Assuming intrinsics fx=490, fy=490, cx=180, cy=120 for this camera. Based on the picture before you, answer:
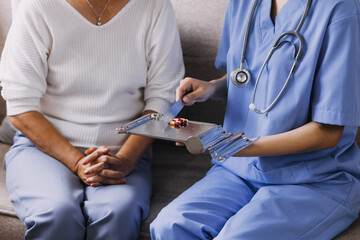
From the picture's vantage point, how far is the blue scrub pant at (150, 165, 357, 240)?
1.15 m

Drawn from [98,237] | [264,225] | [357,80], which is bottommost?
[98,237]

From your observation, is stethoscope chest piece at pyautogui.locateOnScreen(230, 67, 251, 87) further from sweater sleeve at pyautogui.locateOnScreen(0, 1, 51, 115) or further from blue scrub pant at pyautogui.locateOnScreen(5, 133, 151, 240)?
sweater sleeve at pyautogui.locateOnScreen(0, 1, 51, 115)

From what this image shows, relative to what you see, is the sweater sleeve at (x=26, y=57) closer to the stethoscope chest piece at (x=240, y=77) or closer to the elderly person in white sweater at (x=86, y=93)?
the elderly person in white sweater at (x=86, y=93)

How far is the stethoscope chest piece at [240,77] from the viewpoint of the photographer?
133 centimetres

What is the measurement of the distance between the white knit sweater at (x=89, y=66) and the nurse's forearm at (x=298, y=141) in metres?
0.48

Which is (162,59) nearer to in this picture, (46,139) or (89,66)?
(89,66)

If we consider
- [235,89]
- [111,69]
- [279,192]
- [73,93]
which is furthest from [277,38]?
[73,93]

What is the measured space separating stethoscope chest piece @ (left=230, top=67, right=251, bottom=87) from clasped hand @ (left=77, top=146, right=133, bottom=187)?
424mm

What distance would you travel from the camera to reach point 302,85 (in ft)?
3.99

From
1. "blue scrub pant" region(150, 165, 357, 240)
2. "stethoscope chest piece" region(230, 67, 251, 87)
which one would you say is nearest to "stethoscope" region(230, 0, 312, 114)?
"stethoscope chest piece" region(230, 67, 251, 87)

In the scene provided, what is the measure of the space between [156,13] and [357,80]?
69cm

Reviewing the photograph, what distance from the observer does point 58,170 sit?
145 cm

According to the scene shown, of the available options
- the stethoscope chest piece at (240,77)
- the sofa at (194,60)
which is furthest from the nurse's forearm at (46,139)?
the stethoscope chest piece at (240,77)

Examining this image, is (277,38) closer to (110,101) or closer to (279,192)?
(279,192)
